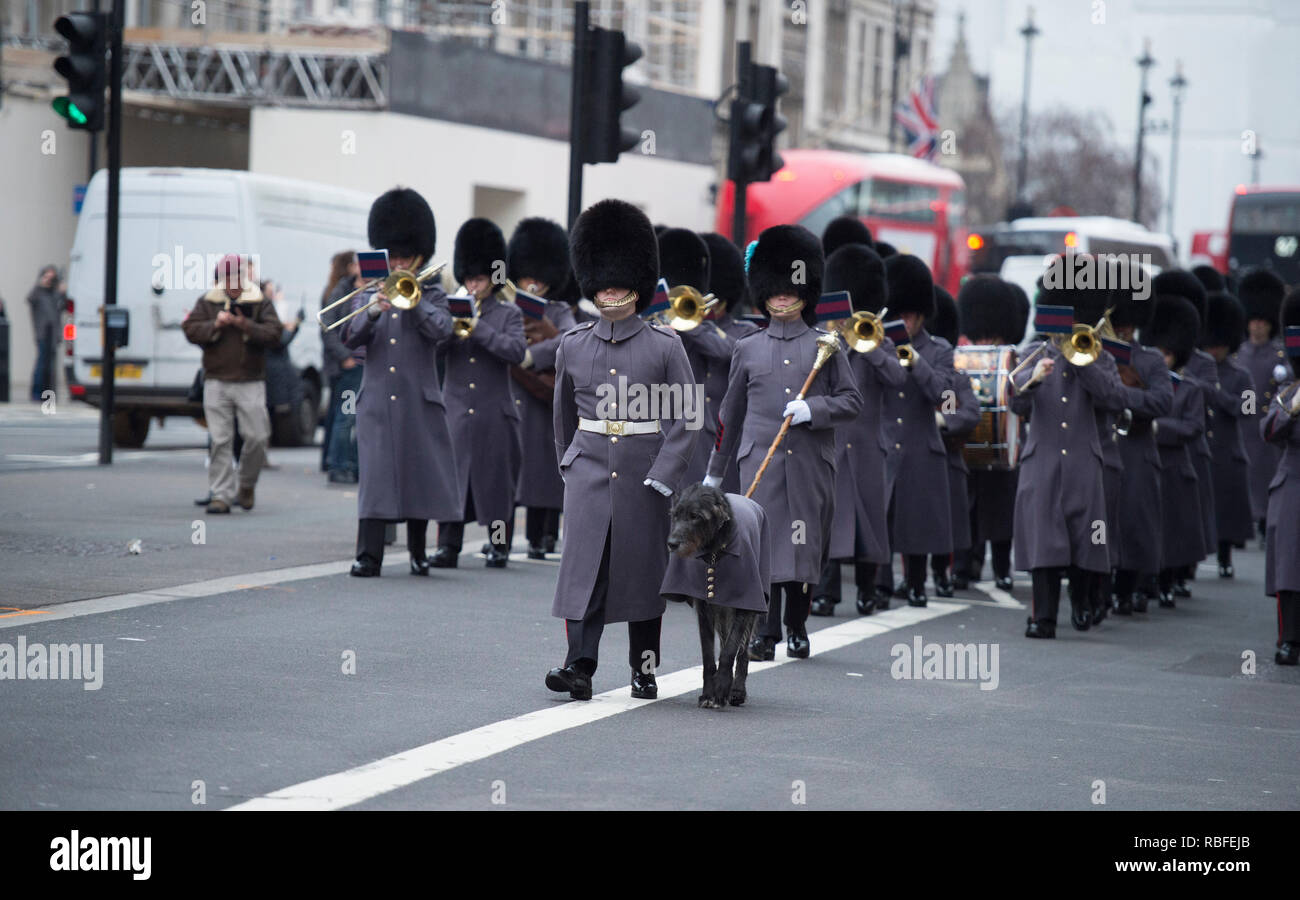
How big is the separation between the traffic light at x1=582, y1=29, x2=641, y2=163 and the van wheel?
27.4 ft

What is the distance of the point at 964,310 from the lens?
1355 centimetres

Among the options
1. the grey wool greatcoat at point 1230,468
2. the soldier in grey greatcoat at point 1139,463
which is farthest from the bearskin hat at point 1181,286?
the grey wool greatcoat at point 1230,468

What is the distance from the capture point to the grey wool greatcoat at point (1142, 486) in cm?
1196

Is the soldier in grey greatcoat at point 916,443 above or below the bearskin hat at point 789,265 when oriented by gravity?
below

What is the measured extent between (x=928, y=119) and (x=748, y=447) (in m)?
35.8

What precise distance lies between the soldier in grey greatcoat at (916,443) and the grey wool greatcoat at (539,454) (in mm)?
2139

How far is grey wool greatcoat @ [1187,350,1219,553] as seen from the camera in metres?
13.5

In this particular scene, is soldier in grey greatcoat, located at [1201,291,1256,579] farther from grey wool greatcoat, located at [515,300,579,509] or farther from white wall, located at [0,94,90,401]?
white wall, located at [0,94,90,401]

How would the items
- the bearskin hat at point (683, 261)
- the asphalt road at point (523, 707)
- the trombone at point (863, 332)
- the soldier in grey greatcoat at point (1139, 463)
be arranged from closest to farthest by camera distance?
the asphalt road at point (523, 707)
the trombone at point (863, 332)
the soldier in grey greatcoat at point (1139, 463)
the bearskin hat at point (683, 261)

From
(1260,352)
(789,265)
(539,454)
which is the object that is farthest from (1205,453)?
(789,265)

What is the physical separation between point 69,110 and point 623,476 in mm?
10576

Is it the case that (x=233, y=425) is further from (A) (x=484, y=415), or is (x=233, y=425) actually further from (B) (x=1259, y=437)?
(B) (x=1259, y=437)

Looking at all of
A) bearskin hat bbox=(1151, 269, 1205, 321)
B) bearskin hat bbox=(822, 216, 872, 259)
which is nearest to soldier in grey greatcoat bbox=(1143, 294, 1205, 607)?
bearskin hat bbox=(1151, 269, 1205, 321)

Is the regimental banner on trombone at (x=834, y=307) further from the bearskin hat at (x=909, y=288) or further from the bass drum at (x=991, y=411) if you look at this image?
the bass drum at (x=991, y=411)
